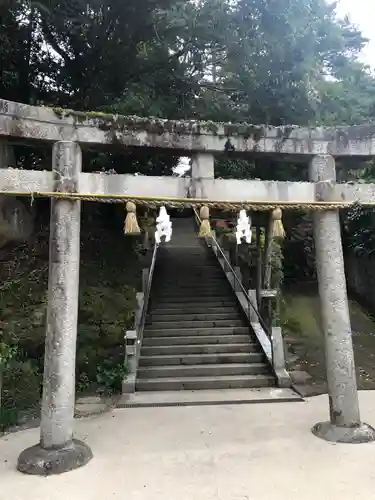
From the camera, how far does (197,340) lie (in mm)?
10867

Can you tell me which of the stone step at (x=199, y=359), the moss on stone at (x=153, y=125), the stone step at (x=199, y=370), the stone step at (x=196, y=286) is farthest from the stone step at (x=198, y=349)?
the moss on stone at (x=153, y=125)

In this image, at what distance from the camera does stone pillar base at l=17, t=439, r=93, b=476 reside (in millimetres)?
5281

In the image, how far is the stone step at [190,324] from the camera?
11480mm

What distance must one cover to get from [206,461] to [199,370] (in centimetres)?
408

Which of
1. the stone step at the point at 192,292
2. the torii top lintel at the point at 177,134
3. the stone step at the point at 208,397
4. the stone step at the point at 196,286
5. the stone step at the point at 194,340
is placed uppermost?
the torii top lintel at the point at 177,134

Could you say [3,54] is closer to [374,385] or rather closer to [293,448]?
[293,448]

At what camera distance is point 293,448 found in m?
5.98

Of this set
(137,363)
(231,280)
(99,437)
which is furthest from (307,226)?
(99,437)

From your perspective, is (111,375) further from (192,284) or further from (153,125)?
(153,125)

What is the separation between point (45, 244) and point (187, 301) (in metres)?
4.13

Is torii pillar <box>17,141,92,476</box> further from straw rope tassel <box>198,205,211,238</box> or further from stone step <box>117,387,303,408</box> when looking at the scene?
stone step <box>117,387,303,408</box>

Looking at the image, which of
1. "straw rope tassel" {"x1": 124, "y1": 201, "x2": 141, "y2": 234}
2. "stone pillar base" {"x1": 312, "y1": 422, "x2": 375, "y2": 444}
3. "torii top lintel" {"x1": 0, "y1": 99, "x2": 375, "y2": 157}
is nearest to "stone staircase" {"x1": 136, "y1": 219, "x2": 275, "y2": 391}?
"stone pillar base" {"x1": 312, "y1": 422, "x2": 375, "y2": 444}

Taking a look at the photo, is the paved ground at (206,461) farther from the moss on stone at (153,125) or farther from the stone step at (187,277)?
the stone step at (187,277)

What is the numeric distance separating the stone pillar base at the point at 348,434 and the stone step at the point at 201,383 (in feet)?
10.1
